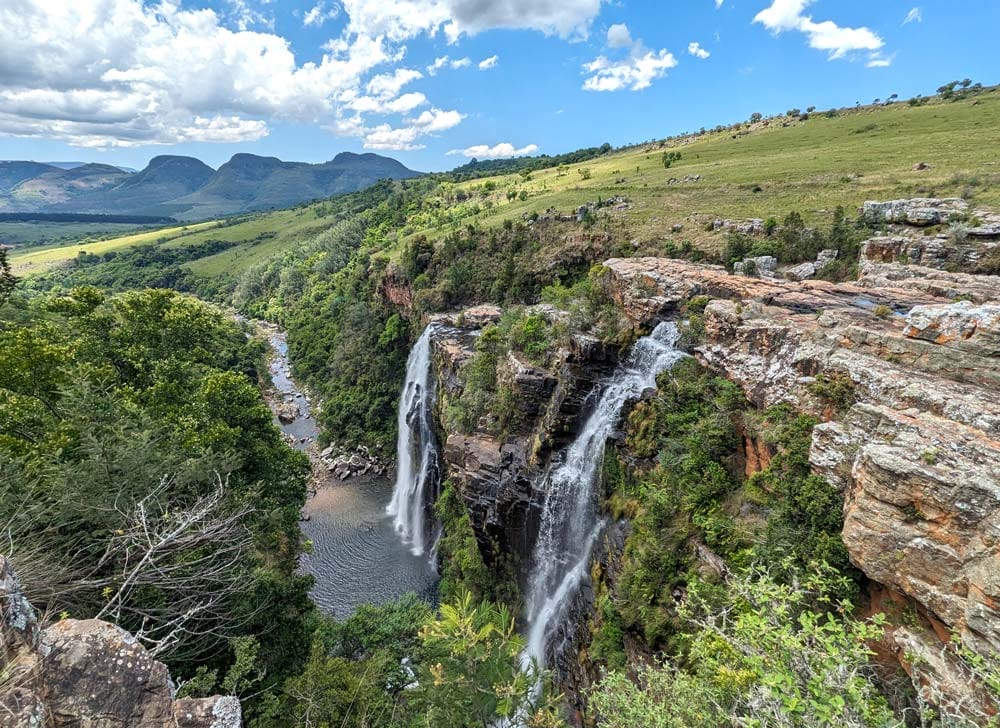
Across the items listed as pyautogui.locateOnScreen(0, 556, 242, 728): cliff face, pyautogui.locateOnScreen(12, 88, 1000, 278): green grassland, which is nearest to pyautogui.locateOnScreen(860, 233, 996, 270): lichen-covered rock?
pyautogui.locateOnScreen(12, 88, 1000, 278): green grassland

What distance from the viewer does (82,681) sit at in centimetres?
645

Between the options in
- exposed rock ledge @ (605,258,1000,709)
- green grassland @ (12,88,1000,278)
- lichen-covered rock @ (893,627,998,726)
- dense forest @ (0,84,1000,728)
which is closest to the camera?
lichen-covered rock @ (893,627,998,726)

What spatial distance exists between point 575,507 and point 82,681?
1791cm

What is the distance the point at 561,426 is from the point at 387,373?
103 feet

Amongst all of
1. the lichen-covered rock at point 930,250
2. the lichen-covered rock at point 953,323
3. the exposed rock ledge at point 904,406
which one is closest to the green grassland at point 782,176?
the lichen-covered rock at point 930,250

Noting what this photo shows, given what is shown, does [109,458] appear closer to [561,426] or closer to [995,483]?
[561,426]

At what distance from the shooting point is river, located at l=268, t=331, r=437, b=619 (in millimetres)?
28391

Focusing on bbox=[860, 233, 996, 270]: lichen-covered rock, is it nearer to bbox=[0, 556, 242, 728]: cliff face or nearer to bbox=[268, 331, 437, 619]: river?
bbox=[0, 556, 242, 728]: cliff face

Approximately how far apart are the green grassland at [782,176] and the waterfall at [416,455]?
21825 millimetres

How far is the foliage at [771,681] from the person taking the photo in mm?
6312

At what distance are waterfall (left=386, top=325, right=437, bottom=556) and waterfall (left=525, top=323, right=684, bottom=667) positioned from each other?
12.9 metres

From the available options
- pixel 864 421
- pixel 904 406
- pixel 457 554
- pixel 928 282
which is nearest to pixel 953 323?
pixel 904 406

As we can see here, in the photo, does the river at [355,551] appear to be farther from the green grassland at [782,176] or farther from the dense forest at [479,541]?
the green grassland at [782,176]

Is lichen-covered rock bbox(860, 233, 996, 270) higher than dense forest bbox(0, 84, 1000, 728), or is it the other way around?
lichen-covered rock bbox(860, 233, 996, 270)
